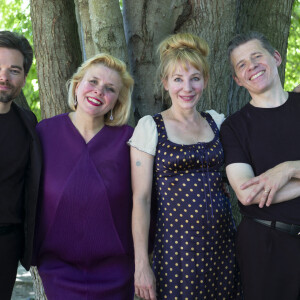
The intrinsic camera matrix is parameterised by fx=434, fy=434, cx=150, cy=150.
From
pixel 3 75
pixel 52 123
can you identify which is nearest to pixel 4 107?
pixel 3 75

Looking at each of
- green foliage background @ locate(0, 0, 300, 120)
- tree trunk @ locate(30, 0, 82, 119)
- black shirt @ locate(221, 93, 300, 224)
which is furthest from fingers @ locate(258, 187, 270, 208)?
green foliage background @ locate(0, 0, 300, 120)

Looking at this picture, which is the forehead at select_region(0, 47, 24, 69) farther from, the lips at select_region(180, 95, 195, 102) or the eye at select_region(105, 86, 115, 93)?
the lips at select_region(180, 95, 195, 102)

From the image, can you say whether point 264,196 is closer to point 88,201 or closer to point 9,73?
point 88,201

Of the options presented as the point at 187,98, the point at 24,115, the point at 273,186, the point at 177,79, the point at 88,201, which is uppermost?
the point at 177,79

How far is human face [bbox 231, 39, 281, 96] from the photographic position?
9.12 feet

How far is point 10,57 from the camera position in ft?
9.25

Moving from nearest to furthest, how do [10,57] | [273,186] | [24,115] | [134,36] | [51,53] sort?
[273,186] → [10,57] → [24,115] → [134,36] → [51,53]

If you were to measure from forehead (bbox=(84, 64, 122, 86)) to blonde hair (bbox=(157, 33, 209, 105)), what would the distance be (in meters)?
0.31

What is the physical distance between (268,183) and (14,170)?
155 cm

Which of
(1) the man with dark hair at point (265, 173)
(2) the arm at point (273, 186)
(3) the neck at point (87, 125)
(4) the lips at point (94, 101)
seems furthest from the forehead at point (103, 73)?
(2) the arm at point (273, 186)

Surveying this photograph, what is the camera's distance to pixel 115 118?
9.84 feet

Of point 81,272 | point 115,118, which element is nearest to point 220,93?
point 115,118

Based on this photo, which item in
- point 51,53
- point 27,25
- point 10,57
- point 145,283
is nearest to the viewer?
point 145,283

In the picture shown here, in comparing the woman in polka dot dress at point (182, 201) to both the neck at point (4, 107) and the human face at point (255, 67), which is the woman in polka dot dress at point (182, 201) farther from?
the neck at point (4, 107)
